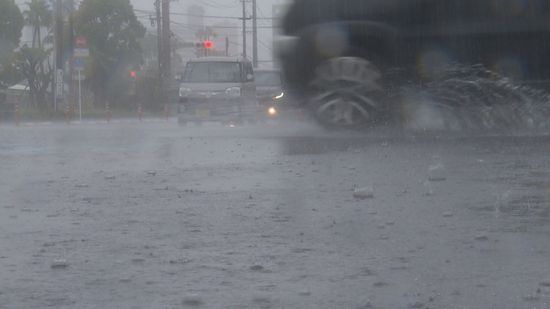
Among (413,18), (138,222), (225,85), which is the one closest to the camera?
(138,222)

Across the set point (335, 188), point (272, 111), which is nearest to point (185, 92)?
point (272, 111)

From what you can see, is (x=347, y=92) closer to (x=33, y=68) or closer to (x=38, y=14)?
(x=33, y=68)

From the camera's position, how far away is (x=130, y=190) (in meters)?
8.27

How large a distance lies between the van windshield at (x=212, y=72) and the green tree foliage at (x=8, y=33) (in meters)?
27.4

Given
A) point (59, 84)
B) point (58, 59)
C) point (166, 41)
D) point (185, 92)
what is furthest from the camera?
point (166, 41)

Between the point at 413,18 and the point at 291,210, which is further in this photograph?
the point at 413,18

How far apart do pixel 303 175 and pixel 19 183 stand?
2.52m

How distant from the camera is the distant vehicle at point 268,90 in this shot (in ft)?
80.0

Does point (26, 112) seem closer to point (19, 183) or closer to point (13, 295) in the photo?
point (19, 183)

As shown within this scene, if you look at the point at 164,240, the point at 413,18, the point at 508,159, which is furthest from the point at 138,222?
the point at 413,18

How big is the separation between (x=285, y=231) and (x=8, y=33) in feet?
148

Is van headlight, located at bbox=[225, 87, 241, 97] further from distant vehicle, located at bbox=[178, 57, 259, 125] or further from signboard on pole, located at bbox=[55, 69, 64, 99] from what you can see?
signboard on pole, located at bbox=[55, 69, 64, 99]

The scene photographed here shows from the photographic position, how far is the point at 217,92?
21.7 metres

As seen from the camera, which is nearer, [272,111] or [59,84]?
[272,111]
